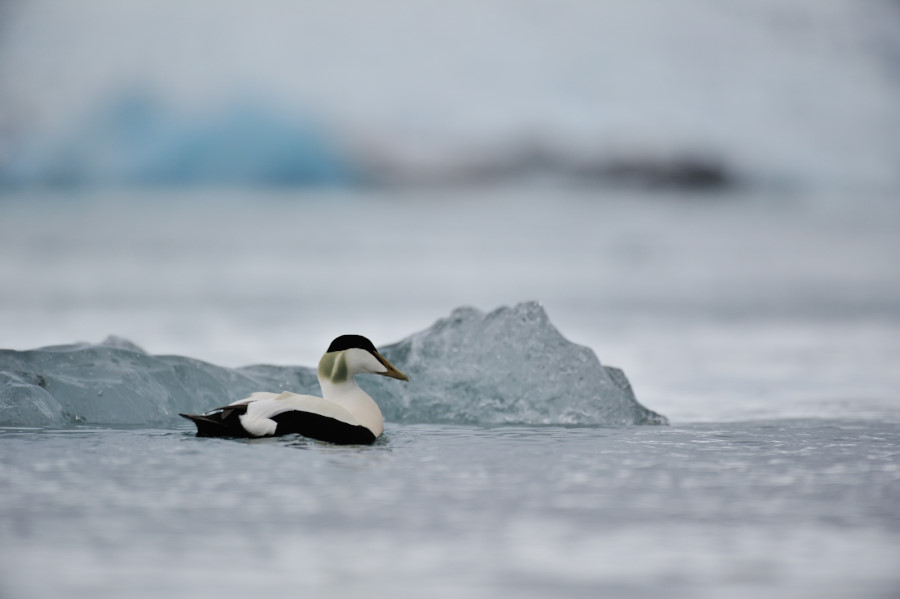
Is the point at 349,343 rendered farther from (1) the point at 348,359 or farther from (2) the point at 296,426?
(2) the point at 296,426

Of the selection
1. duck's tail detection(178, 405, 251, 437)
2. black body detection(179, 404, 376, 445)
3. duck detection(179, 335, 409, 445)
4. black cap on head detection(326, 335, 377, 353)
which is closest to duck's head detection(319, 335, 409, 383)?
black cap on head detection(326, 335, 377, 353)

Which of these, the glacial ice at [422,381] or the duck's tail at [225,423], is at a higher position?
the glacial ice at [422,381]

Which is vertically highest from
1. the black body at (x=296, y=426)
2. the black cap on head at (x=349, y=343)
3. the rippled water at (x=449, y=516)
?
the black cap on head at (x=349, y=343)

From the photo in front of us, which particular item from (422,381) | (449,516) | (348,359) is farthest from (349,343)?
(449,516)

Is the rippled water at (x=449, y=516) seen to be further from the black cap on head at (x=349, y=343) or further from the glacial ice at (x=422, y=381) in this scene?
the glacial ice at (x=422, y=381)

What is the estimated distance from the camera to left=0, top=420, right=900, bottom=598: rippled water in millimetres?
4430

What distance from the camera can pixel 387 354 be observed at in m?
9.52

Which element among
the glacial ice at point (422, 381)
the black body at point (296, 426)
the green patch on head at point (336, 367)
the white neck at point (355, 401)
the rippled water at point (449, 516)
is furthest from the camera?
the glacial ice at point (422, 381)

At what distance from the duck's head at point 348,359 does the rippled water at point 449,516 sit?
1.69 feet

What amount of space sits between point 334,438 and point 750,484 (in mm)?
2408

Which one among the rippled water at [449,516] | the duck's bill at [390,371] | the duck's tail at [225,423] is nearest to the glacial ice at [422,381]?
the rippled water at [449,516]

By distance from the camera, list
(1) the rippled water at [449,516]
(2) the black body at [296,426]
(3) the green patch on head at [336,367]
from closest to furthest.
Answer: (1) the rippled water at [449,516]
(2) the black body at [296,426]
(3) the green patch on head at [336,367]

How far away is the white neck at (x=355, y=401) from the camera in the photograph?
7.50 meters

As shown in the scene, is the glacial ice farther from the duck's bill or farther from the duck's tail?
the duck's tail
